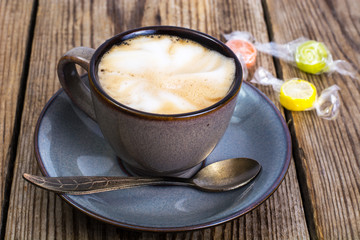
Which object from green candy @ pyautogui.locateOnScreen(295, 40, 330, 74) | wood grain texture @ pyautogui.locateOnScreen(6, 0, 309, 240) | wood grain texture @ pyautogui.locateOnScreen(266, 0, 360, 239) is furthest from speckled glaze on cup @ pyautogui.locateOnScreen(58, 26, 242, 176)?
green candy @ pyautogui.locateOnScreen(295, 40, 330, 74)

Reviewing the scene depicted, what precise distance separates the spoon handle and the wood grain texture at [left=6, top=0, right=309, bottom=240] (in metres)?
0.08

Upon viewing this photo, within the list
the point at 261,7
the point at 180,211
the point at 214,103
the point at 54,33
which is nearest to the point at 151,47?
the point at 214,103

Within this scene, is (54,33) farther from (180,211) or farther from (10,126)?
(180,211)

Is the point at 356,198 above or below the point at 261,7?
below

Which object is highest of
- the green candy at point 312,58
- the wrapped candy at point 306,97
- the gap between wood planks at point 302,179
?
the green candy at point 312,58

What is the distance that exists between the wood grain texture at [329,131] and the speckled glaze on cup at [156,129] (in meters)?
0.26

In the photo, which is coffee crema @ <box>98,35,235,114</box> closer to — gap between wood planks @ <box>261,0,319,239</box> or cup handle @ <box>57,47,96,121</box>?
cup handle @ <box>57,47,96,121</box>

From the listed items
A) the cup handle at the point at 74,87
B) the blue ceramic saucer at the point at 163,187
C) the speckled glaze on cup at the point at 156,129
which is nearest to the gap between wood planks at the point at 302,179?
the blue ceramic saucer at the point at 163,187

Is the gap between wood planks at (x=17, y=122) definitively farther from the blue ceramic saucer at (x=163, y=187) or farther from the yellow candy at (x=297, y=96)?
the yellow candy at (x=297, y=96)

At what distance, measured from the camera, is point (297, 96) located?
1.05 metres

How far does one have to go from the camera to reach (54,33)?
4.06 ft

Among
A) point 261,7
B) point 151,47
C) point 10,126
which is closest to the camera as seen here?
point 151,47

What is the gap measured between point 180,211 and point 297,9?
0.92m

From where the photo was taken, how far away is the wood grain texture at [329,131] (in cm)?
84
